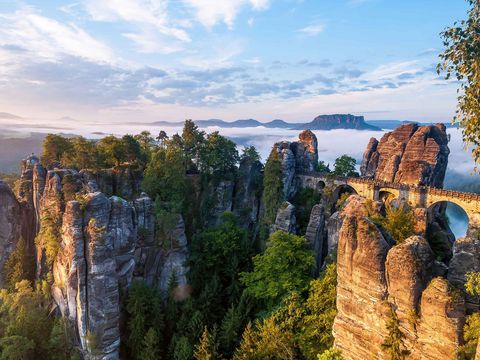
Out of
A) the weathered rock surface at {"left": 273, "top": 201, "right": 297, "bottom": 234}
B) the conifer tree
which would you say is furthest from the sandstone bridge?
the conifer tree

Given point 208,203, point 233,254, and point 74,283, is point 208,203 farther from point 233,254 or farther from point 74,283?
point 74,283

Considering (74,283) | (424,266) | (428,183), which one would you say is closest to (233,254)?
(74,283)

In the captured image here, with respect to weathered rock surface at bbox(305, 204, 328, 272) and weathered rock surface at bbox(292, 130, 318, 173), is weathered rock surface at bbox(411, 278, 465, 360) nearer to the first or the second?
weathered rock surface at bbox(305, 204, 328, 272)

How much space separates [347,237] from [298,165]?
35.2m

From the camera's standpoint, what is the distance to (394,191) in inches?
1740

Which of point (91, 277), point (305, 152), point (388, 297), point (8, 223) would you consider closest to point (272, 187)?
point (305, 152)

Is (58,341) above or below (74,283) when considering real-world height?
below

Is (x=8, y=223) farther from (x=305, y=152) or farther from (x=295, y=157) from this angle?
(x=305, y=152)

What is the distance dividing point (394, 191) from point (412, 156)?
8062mm

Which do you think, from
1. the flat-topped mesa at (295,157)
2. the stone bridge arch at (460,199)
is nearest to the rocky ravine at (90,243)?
the flat-topped mesa at (295,157)

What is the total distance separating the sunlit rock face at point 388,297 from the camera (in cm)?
1327

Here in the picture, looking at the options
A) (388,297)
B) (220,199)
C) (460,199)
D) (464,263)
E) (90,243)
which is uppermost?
(464,263)

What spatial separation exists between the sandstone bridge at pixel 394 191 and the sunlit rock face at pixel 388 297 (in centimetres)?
2725

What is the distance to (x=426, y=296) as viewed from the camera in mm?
13688
